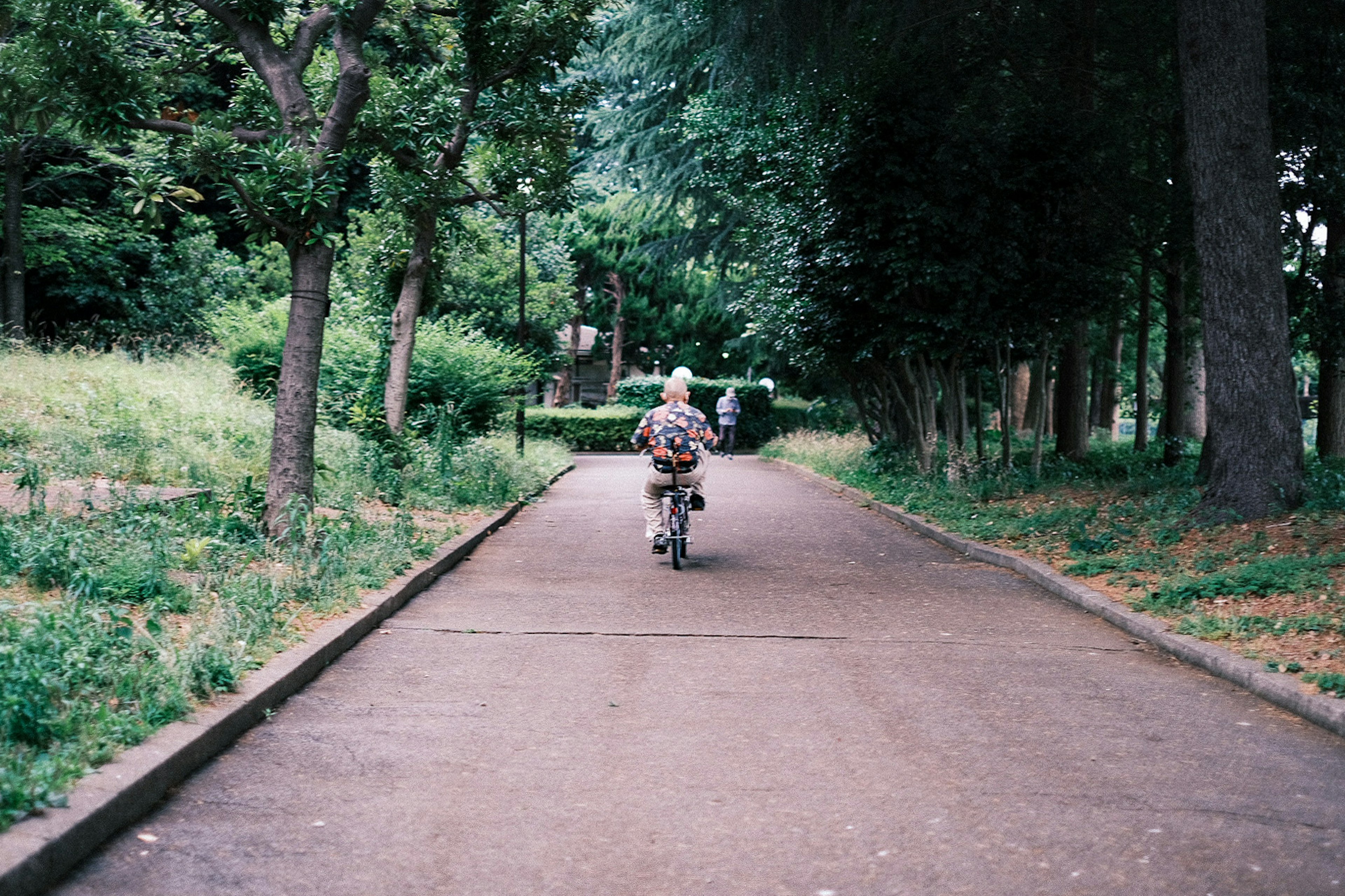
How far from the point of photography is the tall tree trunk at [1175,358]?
65.0 ft

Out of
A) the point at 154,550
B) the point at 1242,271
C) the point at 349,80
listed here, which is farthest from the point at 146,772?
the point at 1242,271

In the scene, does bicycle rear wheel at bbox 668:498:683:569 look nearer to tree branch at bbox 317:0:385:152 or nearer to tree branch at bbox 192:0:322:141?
tree branch at bbox 317:0:385:152

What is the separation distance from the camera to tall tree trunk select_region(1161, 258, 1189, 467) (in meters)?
19.8

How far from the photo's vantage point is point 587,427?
4194 cm

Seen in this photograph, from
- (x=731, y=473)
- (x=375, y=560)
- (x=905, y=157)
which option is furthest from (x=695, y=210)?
(x=375, y=560)

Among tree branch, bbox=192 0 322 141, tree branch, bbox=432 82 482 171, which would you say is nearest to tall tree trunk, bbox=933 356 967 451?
tree branch, bbox=432 82 482 171

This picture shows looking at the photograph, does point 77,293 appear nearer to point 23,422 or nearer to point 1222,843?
point 23,422

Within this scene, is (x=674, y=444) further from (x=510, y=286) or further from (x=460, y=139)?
(x=510, y=286)

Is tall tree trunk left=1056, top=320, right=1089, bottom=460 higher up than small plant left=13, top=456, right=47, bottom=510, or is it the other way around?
tall tree trunk left=1056, top=320, right=1089, bottom=460

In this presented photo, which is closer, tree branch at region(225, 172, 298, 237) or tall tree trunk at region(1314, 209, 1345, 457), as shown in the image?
tree branch at region(225, 172, 298, 237)

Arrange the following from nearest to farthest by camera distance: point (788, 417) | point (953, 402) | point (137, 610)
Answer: point (137, 610) → point (953, 402) → point (788, 417)

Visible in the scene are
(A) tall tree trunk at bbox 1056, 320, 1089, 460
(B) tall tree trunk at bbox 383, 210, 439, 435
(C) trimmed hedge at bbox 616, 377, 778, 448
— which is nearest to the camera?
(B) tall tree trunk at bbox 383, 210, 439, 435

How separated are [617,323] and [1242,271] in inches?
1736

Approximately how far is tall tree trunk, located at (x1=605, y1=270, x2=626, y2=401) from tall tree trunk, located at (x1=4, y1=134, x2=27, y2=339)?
3084 cm
